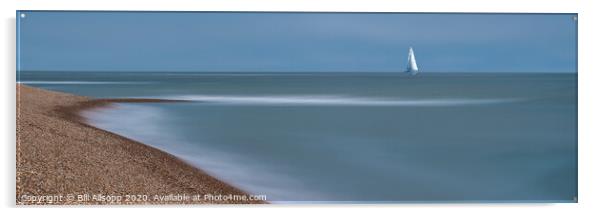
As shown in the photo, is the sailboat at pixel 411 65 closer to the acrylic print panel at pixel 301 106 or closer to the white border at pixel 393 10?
the acrylic print panel at pixel 301 106

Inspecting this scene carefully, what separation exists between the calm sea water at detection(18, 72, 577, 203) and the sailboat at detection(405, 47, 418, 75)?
4 cm

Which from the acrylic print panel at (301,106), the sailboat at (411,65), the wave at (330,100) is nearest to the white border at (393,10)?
the acrylic print panel at (301,106)

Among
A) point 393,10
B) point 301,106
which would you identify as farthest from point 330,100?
point 393,10

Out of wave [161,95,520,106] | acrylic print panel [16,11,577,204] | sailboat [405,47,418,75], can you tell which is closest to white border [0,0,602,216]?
acrylic print panel [16,11,577,204]

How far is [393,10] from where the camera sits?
3814 millimetres

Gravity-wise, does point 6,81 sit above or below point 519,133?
above

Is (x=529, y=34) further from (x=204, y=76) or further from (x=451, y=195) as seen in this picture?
(x=204, y=76)

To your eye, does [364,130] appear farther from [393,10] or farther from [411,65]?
[393,10]

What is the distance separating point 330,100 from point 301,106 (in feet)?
0.50

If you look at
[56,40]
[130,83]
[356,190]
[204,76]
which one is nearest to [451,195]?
[356,190]

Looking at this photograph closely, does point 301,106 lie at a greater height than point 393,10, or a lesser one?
lesser

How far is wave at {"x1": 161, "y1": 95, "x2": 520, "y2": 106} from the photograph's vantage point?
3.79 metres
